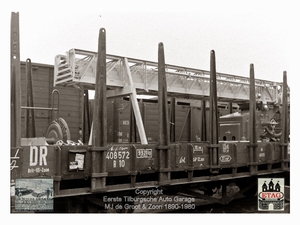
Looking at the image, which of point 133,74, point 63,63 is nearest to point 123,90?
point 133,74

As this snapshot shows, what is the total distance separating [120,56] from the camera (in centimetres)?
1023

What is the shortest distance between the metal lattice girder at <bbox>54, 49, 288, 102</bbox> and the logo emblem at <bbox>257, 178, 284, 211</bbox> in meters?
4.63

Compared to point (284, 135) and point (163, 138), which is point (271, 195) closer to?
point (163, 138)

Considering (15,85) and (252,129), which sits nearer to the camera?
(15,85)

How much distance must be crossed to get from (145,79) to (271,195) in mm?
5489

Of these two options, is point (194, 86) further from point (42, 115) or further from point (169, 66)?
point (42, 115)

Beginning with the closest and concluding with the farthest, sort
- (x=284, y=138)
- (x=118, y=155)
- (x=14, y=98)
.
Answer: (x=14, y=98) < (x=118, y=155) < (x=284, y=138)

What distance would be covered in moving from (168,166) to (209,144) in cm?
155

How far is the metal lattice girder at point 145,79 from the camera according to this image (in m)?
9.95

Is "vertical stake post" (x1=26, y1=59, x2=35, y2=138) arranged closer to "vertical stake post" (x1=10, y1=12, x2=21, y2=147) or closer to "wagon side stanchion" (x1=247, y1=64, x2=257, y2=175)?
"vertical stake post" (x1=10, y1=12, x2=21, y2=147)

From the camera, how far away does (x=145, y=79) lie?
1128cm

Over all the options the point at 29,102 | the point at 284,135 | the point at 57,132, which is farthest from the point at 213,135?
the point at 29,102

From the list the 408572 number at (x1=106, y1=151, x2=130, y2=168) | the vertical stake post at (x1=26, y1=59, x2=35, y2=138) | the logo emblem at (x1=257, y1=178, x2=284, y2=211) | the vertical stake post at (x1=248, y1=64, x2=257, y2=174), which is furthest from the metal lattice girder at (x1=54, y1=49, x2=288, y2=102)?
the logo emblem at (x1=257, y1=178, x2=284, y2=211)

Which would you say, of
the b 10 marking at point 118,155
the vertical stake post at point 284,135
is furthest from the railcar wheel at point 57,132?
the vertical stake post at point 284,135
